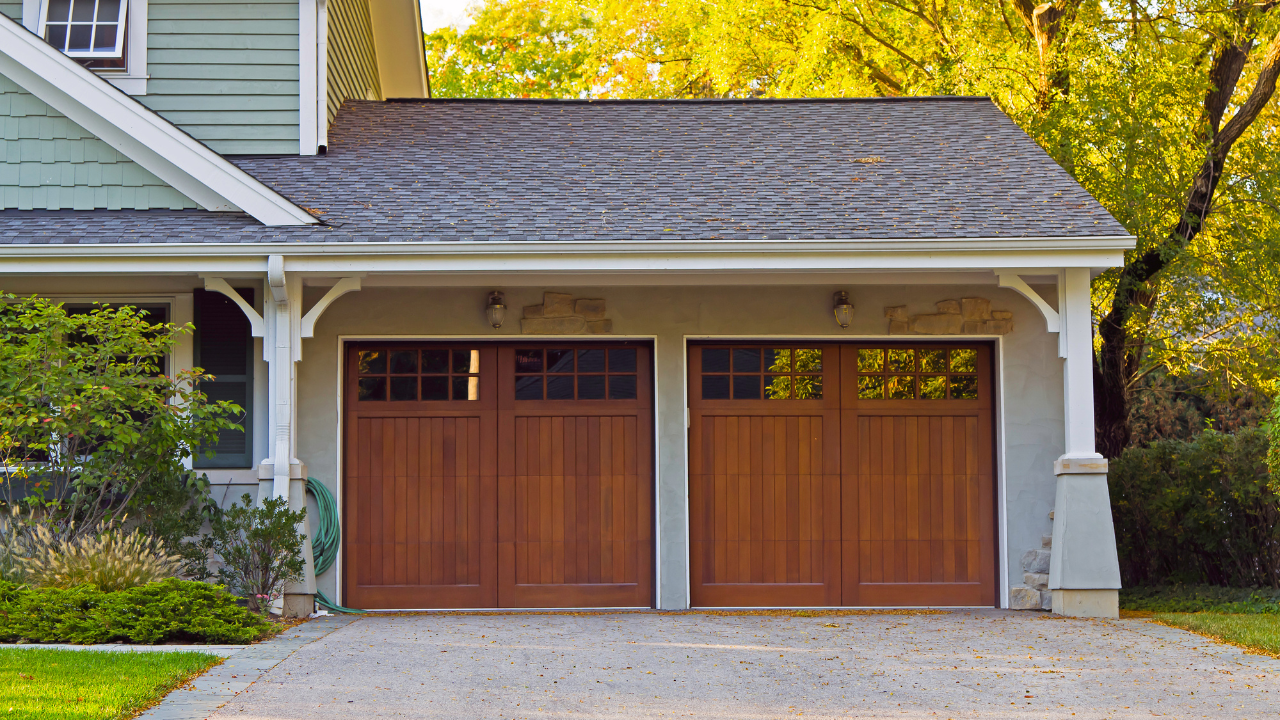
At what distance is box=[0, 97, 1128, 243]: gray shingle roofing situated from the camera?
796 centimetres

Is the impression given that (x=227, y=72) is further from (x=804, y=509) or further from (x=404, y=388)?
(x=804, y=509)

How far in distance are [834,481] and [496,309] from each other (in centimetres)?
272

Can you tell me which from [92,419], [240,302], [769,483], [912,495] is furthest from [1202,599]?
[92,419]

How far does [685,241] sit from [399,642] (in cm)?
302

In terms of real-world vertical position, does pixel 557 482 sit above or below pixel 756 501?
above

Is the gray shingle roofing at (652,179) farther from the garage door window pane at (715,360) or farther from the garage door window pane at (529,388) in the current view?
the garage door window pane at (529,388)

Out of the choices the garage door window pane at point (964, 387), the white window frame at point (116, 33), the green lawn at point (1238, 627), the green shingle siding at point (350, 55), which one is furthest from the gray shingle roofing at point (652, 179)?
the green lawn at point (1238, 627)

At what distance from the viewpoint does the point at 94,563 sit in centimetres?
683

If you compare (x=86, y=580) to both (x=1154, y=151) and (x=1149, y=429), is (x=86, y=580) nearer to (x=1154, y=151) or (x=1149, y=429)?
(x=1154, y=151)

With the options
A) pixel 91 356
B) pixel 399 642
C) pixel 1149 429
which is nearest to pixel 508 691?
pixel 399 642

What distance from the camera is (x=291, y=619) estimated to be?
25.4 feet

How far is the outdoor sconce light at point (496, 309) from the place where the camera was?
8.48m

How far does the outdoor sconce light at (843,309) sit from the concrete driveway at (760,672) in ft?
7.43

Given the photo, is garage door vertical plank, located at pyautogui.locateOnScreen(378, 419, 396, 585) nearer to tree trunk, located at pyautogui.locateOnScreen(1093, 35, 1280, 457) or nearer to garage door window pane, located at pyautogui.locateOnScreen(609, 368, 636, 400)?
garage door window pane, located at pyautogui.locateOnScreen(609, 368, 636, 400)
